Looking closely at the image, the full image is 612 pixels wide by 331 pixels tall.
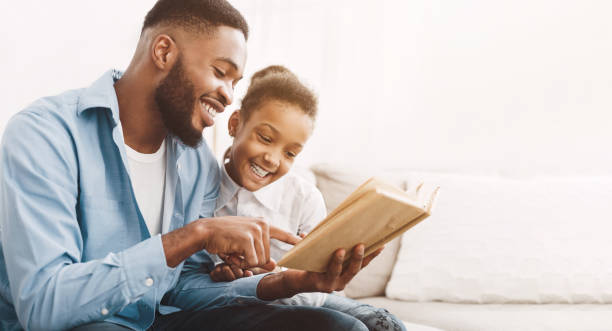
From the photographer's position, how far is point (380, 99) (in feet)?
7.61

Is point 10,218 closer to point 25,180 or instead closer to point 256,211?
point 25,180

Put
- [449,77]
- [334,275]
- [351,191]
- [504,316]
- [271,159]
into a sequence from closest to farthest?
[334,275], [271,159], [504,316], [351,191], [449,77]

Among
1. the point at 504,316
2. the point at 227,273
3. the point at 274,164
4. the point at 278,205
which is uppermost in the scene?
the point at 274,164

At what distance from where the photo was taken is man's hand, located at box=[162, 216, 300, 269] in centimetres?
87

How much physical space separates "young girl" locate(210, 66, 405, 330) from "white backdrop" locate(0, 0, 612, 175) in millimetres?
792

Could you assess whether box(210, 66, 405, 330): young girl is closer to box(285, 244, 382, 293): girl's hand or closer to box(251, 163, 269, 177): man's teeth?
box(251, 163, 269, 177): man's teeth

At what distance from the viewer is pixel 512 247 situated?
1.60m

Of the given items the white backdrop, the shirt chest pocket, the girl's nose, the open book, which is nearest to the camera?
the open book

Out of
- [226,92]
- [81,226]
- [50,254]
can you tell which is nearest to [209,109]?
[226,92]

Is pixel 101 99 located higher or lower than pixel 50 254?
higher

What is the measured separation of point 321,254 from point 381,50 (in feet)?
5.32

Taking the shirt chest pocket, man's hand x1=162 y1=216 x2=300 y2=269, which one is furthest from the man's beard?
man's hand x1=162 y1=216 x2=300 y2=269

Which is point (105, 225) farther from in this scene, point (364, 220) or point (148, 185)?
point (364, 220)

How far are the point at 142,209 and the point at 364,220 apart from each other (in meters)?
0.58
